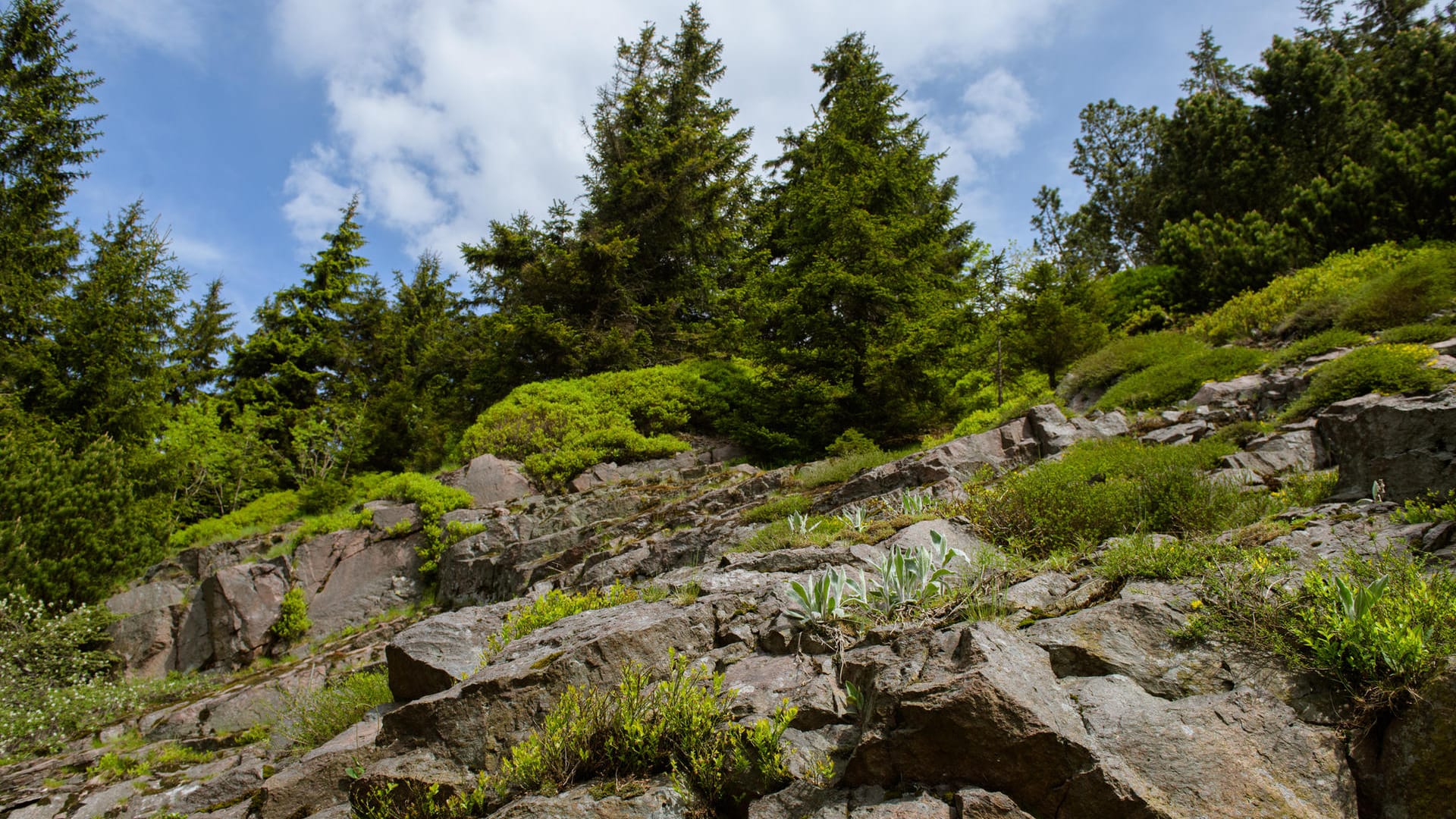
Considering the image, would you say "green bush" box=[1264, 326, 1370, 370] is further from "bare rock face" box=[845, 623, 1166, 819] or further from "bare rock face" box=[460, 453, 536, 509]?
A: "bare rock face" box=[460, 453, 536, 509]

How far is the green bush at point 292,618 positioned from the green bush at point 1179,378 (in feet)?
49.6

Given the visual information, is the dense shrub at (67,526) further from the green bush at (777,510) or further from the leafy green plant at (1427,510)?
the leafy green plant at (1427,510)

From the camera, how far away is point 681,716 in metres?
3.58

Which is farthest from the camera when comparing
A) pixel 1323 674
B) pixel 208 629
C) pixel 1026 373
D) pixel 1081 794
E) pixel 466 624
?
pixel 1026 373

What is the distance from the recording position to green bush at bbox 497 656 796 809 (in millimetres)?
3246

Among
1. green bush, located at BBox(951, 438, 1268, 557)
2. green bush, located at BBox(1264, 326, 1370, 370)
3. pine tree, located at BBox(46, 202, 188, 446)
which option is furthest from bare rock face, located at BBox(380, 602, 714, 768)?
pine tree, located at BBox(46, 202, 188, 446)

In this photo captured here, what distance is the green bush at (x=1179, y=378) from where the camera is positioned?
1084 cm

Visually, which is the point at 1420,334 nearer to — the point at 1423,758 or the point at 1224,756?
the point at 1423,758

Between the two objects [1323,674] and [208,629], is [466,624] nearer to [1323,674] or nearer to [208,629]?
[1323,674]

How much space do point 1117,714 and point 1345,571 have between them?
1646 mm

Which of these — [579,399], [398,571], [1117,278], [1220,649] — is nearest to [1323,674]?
[1220,649]

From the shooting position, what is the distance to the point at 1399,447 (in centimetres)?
529

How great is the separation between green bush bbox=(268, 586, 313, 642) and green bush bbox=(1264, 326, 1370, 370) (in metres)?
17.3

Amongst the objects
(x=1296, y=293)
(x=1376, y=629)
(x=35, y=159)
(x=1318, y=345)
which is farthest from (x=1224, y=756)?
(x=35, y=159)
